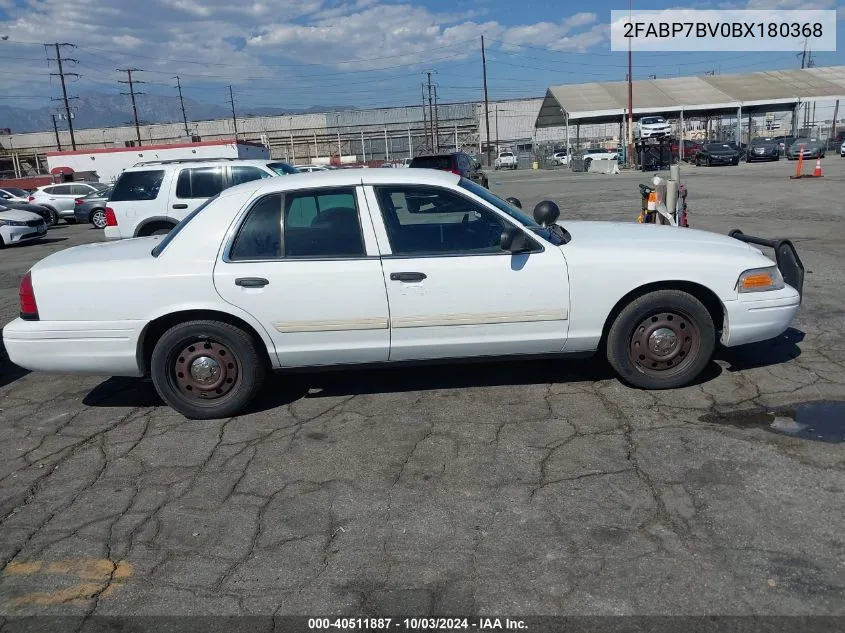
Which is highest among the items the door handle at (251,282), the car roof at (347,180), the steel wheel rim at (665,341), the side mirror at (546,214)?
the car roof at (347,180)

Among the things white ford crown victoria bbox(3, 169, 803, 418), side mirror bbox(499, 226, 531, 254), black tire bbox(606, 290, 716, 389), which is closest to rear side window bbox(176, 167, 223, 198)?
white ford crown victoria bbox(3, 169, 803, 418)

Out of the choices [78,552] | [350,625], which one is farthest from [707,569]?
[78,552]

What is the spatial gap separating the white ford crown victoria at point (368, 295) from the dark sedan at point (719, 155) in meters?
35.1

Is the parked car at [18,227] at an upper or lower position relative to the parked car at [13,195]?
lower

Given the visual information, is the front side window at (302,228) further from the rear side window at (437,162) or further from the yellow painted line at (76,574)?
the rear side window at (437,162)

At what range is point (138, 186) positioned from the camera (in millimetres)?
11195

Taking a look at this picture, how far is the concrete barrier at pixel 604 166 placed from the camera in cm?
3702

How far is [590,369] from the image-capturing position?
5402mm

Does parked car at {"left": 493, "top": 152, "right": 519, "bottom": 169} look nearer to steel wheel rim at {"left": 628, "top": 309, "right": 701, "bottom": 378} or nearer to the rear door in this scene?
the rear door

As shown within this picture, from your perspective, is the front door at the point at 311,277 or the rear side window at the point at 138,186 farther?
the rear side window at the point at 138,186

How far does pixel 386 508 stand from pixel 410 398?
1.52m

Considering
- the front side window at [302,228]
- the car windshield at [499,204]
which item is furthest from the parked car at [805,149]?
the front side window at [302,228]

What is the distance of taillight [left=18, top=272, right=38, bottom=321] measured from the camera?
15.3 feet

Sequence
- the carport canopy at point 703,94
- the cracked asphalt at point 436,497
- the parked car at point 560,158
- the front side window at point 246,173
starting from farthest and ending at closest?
the parked car at point 560,158 → the carport canopy at point 703,94 → the front side window at point 246,173 → the cracked asphalt at point 436,497
